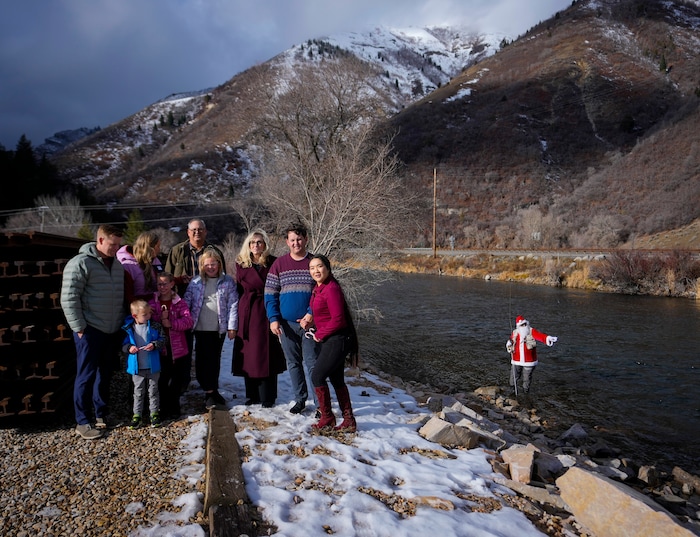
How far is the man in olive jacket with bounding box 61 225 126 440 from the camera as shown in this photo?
4.34 metres

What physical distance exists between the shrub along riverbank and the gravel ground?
1199cm

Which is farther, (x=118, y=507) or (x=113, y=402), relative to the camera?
(x=113, y=402)

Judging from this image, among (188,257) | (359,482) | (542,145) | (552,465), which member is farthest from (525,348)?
(542,145)

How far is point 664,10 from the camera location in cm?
9562

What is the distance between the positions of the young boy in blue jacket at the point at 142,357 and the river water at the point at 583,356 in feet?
23.0

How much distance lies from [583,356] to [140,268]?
1187cm

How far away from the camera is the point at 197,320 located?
5293 mm

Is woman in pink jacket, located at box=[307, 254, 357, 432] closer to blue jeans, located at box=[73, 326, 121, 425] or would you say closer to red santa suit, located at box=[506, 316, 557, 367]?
blue jeans, located at box=[73, 326, 121, 425]

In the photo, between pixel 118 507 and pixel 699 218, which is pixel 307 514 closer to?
pixel 118 507

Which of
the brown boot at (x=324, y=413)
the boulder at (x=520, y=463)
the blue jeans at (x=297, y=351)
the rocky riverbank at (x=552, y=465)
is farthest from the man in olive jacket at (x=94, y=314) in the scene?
the boulder at (x=520, y=463)

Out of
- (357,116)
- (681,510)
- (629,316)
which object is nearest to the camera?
(681,510)

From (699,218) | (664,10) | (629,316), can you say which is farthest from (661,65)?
(629,316)

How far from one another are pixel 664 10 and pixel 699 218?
93840 mm

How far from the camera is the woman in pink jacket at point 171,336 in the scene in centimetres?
500
